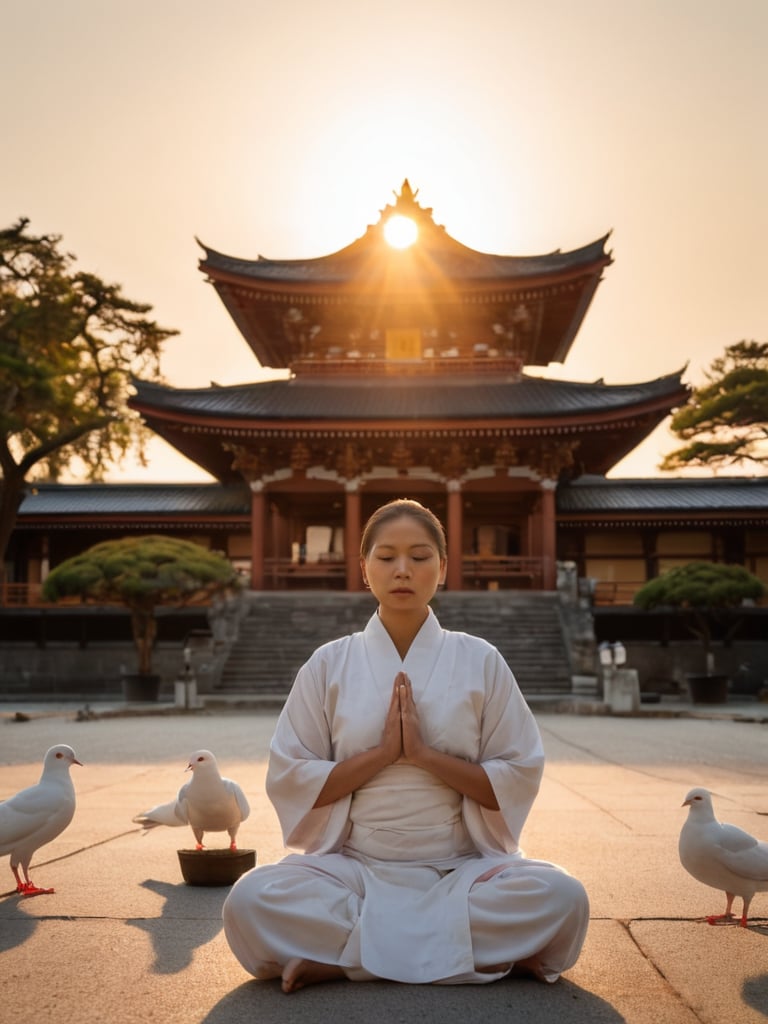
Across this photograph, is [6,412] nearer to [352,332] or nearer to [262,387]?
[262,387]

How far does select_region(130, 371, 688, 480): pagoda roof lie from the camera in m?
22.6

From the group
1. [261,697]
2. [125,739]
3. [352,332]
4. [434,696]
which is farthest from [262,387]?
[434,696]

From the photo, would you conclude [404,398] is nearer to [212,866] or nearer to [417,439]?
[417,439]

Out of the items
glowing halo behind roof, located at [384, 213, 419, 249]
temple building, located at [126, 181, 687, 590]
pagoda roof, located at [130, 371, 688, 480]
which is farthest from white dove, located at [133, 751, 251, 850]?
glowing halo behind roof, located at [384, 213, 419, 249]

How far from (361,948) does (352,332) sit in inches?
969

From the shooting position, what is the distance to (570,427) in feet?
74.5

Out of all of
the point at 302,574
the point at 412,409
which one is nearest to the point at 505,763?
the point at 302,574

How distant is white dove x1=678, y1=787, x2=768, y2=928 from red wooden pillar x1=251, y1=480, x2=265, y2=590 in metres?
20.1

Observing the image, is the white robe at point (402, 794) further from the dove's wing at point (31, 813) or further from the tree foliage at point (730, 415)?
the tree foliage at point (730, 415)

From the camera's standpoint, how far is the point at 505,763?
3145 millimetres

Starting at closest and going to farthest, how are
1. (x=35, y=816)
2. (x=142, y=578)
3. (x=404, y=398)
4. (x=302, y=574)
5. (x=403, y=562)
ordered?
(x=403, y=562), (x=35, y=816), (x=142, y=578), (x=302, y=574), (x=404, y=398)

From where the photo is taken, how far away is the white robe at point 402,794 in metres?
2.93

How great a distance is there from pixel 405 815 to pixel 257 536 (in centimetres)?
2086

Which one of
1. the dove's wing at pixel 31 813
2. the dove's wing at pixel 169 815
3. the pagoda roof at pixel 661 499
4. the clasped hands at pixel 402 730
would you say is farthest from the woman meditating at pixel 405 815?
the pagoda roof at pixel 661 499
